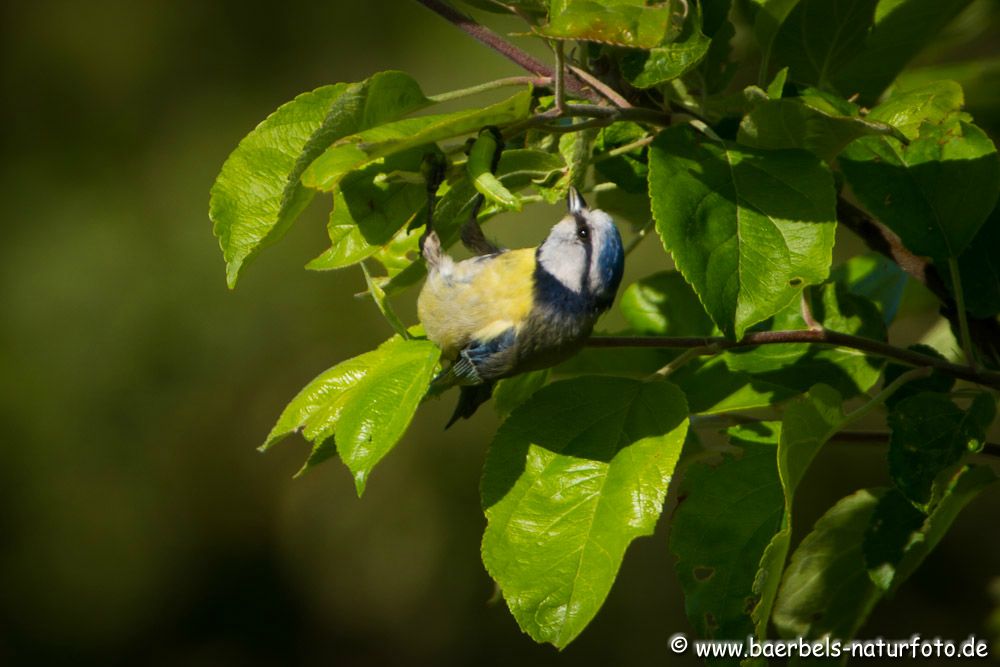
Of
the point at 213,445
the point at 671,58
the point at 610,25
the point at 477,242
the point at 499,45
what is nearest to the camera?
the point at 610,25

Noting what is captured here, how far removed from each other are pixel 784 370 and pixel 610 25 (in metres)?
0.58

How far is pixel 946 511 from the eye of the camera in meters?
1.22

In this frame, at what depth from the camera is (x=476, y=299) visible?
1.51m

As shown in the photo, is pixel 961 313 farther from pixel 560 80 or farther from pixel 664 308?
pixel 560 80

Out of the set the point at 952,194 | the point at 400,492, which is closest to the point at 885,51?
the point at 952,194

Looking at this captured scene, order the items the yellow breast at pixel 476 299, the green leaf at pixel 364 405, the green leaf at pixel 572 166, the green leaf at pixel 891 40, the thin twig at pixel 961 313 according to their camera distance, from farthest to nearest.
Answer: the yellow breast at pixel 476 299
the green leaf at pixel 891 40
the thin twig at pixel 961 313
the green leaf at pixel 572 166
the green leaf at pixel 364 405

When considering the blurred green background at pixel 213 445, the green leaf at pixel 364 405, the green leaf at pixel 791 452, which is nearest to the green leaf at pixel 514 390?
the green leaf at pixel 364 405

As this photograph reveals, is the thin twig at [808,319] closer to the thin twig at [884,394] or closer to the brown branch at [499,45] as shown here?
the thin twig at [884,394]

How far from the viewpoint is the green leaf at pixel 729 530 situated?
118 cm

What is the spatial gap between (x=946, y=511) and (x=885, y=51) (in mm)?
604

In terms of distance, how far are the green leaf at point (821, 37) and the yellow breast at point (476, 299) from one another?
48 centimetres

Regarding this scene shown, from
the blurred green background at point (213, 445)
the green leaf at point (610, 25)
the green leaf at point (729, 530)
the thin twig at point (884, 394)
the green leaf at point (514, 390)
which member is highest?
the green leaf at point (610, 25)

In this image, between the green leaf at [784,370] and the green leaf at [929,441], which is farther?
the green leaf at [784,370]

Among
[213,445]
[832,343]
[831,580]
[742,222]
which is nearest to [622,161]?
[742,222]
